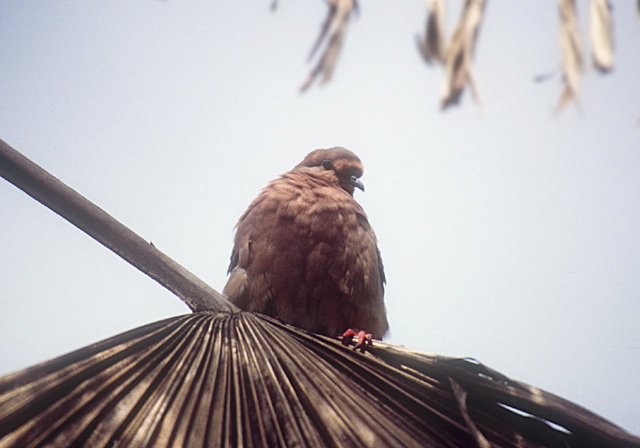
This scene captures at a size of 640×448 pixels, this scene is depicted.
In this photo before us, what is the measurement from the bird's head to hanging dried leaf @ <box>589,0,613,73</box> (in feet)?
8.39

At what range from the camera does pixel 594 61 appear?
154 cm

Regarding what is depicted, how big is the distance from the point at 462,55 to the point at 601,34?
0.37 m

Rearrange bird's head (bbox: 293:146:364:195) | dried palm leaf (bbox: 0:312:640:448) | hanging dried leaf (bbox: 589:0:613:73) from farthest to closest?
1. bird's head (bbox: 293:146:364:195)
2. hanging dried leaf (bbox: 589:0:613:73)
3. dried palm leaf (bbox: 0:312:640:448)

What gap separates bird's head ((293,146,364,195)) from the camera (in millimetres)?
4117

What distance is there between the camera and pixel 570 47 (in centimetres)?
164

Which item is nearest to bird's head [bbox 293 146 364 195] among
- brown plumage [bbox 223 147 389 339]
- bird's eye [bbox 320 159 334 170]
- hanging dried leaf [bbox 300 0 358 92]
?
bird's eye [bbox 320 159 334 170]

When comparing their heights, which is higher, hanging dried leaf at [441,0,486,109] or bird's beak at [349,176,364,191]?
bird's beak at [349,176,364,191]

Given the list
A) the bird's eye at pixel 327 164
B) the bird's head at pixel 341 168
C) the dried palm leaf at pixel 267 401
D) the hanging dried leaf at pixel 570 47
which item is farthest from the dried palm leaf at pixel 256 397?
the bird's eye at pixel 327 164

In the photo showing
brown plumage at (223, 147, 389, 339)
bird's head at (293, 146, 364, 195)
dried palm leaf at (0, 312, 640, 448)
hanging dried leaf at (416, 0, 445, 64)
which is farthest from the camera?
bird's head at (293, 146, 364, 195)

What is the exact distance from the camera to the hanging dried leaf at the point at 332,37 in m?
1.79

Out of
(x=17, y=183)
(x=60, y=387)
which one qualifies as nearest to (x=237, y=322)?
(x=60, y=387)

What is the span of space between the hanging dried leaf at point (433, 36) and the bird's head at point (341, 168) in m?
2.40

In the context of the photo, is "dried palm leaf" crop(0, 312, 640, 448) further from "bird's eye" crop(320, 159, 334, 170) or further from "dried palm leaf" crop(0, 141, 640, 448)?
"bird's eye" crop(320, 159, 334, 170)

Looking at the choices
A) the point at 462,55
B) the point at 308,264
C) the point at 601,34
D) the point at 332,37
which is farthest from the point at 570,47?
the point at 308,264
